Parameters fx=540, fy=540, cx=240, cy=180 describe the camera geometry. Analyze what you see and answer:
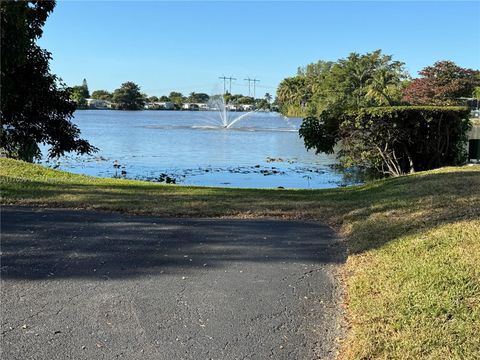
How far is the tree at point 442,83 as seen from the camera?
2306 inches

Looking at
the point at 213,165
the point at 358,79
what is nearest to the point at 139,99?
the point at 358,79

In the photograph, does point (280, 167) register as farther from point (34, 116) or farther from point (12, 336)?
point (12, 336)

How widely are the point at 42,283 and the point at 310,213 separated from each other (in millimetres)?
4393

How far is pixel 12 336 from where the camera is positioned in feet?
11.8

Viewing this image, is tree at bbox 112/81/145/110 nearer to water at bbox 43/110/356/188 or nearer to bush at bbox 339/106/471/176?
water at bbox 43/110/356/188

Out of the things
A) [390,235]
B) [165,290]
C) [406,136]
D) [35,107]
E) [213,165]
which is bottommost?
[213,165]

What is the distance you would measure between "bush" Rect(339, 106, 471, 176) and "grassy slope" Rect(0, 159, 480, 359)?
404 cm

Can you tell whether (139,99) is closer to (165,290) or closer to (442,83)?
(442,83)

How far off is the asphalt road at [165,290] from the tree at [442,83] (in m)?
A: 55.3

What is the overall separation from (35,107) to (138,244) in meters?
11.6

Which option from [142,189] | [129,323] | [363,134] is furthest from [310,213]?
[363,134]

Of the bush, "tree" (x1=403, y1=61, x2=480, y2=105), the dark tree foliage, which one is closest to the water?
the bush

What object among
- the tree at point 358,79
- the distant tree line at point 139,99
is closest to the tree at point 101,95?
the distant tree line at point 139,99

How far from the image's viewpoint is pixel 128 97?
159m
